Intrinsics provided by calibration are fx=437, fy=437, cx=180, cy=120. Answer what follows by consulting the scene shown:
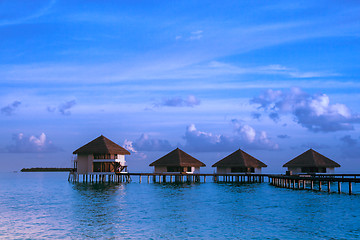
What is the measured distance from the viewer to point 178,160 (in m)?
70.7

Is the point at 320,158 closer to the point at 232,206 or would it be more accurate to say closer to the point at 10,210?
the point at 232,206

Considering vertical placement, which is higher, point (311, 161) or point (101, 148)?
point (101, 148)

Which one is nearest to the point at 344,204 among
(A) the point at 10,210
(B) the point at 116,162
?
(A) the point at 10,210

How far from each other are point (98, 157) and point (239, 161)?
22832 mm

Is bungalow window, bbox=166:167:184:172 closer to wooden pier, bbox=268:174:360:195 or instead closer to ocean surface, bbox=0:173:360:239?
wooden pier, bbox=268:174:360:195

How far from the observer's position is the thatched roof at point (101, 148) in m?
67.6

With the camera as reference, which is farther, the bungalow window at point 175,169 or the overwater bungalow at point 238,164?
the overwater bungalow at point 238,164

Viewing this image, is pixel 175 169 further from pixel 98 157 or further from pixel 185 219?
pixel 185 219

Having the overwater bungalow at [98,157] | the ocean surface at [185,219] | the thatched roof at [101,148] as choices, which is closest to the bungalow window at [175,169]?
the thatched roof at [101,148]

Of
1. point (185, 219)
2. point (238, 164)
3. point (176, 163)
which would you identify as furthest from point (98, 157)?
point (185, 219)

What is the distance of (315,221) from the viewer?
95.1ft

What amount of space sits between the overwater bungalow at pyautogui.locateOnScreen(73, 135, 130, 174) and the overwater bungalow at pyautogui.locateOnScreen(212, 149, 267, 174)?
16790 mm

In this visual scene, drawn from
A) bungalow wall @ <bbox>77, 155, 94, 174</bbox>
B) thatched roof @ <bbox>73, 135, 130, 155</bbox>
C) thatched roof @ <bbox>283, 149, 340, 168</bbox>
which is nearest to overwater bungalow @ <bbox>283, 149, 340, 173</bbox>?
thatched roof @ <bbox>283, 149, 340, 168</bbox>

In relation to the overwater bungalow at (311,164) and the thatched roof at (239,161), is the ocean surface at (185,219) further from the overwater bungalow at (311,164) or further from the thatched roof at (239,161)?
the overwater bungalow at (311,164)
